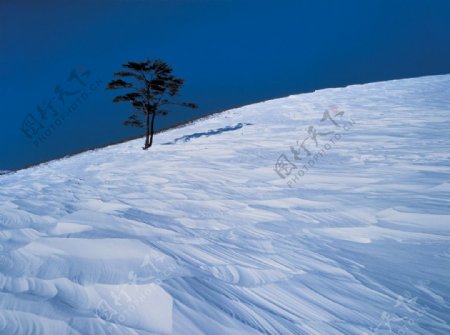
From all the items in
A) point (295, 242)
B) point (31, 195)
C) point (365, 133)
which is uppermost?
point (365, 133)

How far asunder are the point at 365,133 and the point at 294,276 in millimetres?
6446

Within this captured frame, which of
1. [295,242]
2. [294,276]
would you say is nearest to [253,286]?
[294,276]

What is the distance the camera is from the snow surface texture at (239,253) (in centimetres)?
146

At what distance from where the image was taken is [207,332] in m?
1.36

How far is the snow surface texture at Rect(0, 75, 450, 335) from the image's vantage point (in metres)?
1.46

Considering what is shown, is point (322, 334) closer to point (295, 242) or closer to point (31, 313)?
point (295, 242)

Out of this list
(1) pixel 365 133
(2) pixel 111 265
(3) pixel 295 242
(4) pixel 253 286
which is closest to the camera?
(4) pixel 253 286

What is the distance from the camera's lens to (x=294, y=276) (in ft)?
6.12

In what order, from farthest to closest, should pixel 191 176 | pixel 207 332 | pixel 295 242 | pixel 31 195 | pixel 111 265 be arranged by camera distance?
pixel 191 176 → pixel 31 195 → pixel 295 242 → pixel 111 265 → pixel 207 332

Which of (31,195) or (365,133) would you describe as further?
(365,133)

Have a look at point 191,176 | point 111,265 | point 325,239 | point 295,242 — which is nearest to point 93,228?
point 111,265

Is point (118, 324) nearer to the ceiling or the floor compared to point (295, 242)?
nearer to the floor

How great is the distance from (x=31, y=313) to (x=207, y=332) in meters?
0.89

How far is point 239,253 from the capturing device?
7.09ft
